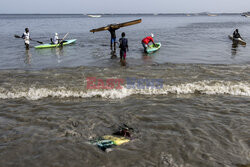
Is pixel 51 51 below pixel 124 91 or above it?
above

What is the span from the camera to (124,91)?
8117 millimetres

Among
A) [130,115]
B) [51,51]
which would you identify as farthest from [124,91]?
[51,51]

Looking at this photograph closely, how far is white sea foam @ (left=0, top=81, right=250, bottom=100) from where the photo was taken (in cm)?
779

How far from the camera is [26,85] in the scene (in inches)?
344

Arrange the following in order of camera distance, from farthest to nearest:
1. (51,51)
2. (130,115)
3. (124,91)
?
(51,51), (124,91), (130,115)

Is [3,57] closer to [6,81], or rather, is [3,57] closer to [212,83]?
[6,81]

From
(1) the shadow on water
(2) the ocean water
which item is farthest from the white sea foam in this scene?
(1) the shadow on water

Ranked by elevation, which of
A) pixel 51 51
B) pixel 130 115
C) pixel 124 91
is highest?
pixel 51 51

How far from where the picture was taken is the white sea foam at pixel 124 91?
7.79 m

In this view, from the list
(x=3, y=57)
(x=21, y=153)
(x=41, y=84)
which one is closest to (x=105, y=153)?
(x=21, y=153)

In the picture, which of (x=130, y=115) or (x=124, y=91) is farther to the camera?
(x=124, y=91)

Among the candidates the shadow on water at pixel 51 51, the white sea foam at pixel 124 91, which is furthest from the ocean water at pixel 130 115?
the shadow on water at pixel 51 51

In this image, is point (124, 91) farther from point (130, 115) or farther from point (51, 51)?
point (51, 51)

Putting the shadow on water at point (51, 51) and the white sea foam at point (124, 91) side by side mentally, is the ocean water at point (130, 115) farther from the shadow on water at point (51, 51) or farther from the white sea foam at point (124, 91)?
the shadow on water at point (51, 51)
